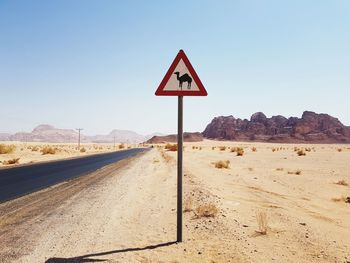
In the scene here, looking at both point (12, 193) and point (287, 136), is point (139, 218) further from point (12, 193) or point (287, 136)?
point (287, 136)

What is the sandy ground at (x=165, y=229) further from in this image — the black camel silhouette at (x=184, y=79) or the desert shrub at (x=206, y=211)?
the black camel silhouette at (x=184, y=79)

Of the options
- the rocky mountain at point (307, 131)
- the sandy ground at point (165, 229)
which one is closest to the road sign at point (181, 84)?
the sandy ground at point (165, 229)

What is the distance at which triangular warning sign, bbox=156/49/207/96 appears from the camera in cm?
591

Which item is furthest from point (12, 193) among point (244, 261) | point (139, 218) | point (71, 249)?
point (244, 261)

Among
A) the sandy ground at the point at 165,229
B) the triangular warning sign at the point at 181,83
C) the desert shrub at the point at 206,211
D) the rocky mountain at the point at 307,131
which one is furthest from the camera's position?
the rocky mountain at the point at 307,131

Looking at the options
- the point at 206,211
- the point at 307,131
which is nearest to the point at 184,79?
the point at 206,211

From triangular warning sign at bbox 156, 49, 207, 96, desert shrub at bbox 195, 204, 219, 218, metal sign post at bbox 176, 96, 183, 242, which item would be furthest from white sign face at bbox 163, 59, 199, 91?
desert shrub at bbox 195, 204, 219, 218

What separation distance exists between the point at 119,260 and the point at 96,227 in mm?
2034

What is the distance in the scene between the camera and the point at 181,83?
593 cm

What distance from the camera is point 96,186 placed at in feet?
44.5

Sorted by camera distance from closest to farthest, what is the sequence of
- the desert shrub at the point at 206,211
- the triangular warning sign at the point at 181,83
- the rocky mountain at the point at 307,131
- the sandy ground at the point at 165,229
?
the sandy ground at the point at 165,229
the triangular warning sign at the point at 181,83
the desert shrub at the point at 206,211
the rocky mountain at the point at 307,131

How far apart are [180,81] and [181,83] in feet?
0.12

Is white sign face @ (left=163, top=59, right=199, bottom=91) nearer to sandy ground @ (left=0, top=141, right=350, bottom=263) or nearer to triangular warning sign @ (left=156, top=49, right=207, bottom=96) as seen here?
triangular warning sign @ (left=156, top=49, right=207, bottom=96)

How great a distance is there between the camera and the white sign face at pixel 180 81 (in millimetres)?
5910
